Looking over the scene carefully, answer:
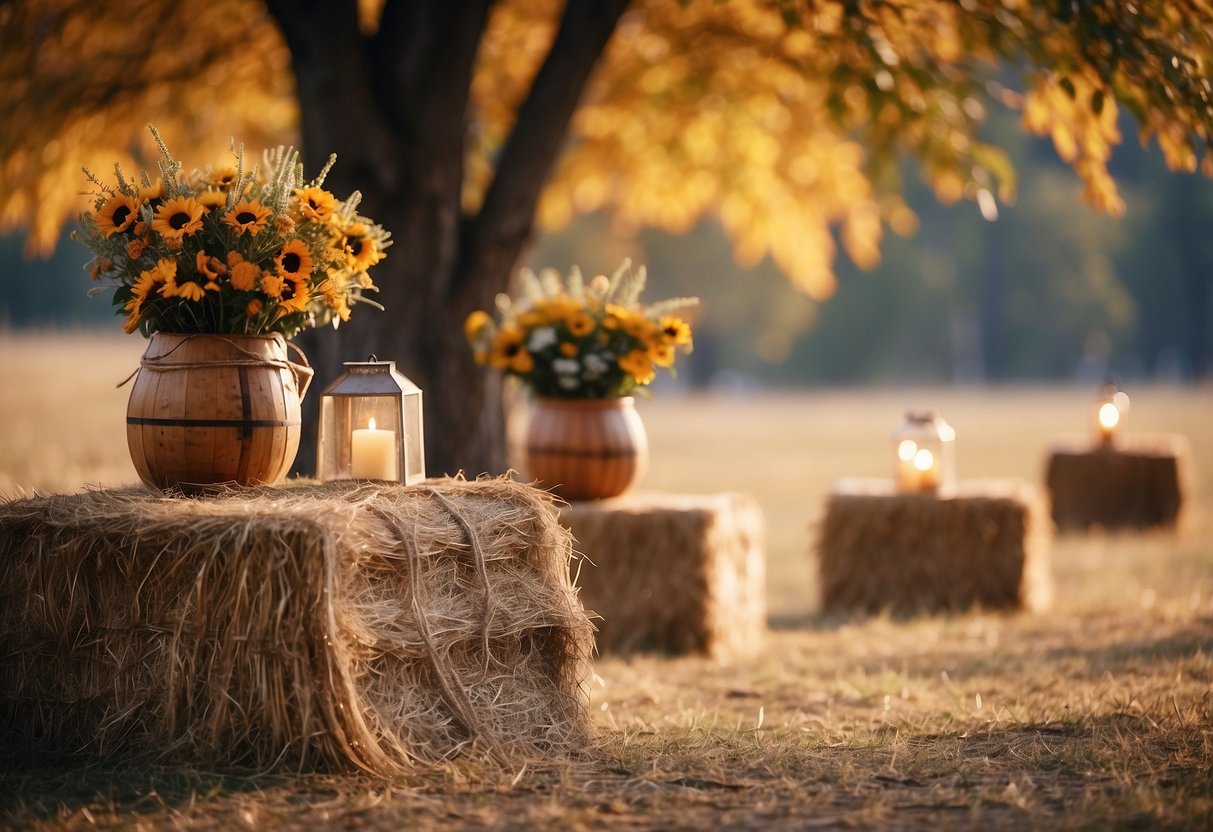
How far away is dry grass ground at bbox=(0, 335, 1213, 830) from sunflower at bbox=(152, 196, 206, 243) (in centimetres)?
150

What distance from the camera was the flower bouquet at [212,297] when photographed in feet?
12.0

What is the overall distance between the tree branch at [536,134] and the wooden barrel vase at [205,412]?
9.40ft

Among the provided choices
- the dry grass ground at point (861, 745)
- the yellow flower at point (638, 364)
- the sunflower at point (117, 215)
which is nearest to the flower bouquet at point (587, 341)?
the yellow flower at point (638, 364)

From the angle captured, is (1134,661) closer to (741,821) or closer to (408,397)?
(741,821)

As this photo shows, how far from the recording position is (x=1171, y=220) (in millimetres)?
41906

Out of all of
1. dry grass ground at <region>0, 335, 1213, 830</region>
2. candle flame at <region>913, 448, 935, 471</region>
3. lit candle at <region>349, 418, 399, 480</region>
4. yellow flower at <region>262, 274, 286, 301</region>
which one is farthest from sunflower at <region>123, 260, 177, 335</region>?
candle flame at <region>913, 448, 935, 471</region>

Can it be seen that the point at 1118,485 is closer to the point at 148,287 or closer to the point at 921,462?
the point at 921,462

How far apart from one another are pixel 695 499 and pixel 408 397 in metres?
2.28

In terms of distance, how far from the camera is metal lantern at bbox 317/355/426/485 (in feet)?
12.8

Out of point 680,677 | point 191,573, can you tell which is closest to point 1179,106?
point 680,677

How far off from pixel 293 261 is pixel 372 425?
564 millimetres

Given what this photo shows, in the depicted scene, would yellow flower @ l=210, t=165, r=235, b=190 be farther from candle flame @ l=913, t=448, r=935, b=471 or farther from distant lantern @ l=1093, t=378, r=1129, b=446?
distant lantern @ l=1093, t=378, r=1129, b=446

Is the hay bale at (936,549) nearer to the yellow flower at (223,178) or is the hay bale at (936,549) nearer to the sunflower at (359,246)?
the sunflower at (359,246)

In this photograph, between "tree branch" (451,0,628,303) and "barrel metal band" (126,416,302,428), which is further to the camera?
"tree branch" (451,0,628,303)
